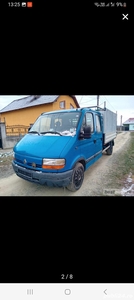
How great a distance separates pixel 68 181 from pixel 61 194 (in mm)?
493

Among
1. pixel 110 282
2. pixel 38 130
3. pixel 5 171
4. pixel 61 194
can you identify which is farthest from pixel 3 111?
pixel 110 282

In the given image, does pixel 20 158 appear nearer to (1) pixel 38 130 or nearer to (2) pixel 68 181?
(1) pixel 38 130

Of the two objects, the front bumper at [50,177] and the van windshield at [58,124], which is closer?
the front bumper at [50,177]

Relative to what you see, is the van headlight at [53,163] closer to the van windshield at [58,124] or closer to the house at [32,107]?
the van windshield at [58,124]

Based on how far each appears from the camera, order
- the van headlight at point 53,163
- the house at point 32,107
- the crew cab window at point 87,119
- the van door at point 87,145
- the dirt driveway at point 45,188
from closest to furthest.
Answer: the van headlight at point 53,163 → the dirt driveway at point 45,188 → the van door at point 87,145 → the crew cab window at point 87,119 → the house at point 32,107

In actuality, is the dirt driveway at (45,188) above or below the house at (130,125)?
below

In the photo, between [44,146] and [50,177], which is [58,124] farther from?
[50,177]

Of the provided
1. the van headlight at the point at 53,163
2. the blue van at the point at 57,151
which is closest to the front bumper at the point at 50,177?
the blue van at the point at 57,151

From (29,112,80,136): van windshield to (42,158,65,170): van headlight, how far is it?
679 millimetres

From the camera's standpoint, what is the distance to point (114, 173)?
12.7 feet

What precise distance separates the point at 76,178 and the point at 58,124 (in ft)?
4.30

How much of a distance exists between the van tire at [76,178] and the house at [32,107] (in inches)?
294

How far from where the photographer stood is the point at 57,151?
86.3 inches

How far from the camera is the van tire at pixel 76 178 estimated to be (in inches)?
101
